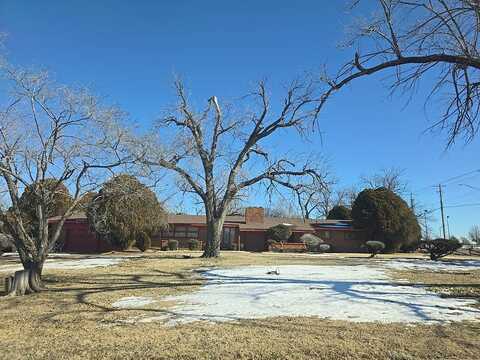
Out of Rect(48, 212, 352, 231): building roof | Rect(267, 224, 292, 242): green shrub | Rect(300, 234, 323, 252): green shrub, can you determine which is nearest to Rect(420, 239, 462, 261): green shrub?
Rect(300, 234, 323, 252): green shrub

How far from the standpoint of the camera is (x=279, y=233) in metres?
42.1

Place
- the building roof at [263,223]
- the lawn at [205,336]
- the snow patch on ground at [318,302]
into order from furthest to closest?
the building roof at [263,223]
the snow patch on ground at [318,302]
the lawn at [205,336]

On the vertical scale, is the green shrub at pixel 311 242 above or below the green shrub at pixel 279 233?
below

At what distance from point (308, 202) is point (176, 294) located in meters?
15.2

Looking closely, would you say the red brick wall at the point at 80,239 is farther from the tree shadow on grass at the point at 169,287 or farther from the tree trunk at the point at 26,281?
the tree trunk at the point at 26,281

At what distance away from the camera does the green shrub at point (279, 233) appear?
4206cm

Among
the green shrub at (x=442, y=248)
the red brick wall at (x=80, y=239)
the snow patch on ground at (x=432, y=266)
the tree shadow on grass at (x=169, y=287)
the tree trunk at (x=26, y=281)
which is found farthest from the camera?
the red brick wall at (x=80, y=239)

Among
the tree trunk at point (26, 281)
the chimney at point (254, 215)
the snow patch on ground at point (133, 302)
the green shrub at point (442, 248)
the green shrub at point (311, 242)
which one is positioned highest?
the chimney at point (254, 215)

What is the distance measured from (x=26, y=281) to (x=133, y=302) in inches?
152

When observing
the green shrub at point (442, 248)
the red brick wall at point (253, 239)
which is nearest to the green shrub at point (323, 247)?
the red brick wall at point (253, 239)

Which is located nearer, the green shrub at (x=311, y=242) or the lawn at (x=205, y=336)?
the lawn at (x=205, y=336)

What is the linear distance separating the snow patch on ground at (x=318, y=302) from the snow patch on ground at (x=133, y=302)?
1.90 ft

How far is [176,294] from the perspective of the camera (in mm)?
11453

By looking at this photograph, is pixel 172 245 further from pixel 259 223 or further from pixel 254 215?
pixel 254 215
